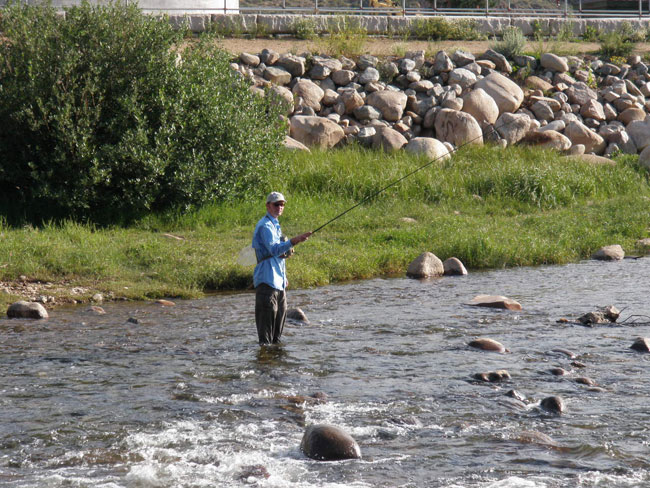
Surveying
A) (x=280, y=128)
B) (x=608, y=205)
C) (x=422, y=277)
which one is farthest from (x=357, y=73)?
(x=422, y=277)

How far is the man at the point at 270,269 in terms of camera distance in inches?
329

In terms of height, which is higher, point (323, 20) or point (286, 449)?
point (323, 20)

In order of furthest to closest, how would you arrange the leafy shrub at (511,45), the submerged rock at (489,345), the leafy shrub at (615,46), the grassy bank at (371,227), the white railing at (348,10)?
1. the leafy shrub at (615,46)
2. the white railing at (348,10)
3. the leafy shrub at (511,45)
4. the grassy bank at (371,227)
5. the submerged rock at (489,345)

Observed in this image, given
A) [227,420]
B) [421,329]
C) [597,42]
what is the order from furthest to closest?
[597,42], [421,329], [227,420]

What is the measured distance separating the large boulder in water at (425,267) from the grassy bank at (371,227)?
327 mm

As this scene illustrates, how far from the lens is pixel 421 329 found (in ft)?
32.1

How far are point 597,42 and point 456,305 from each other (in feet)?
72.1

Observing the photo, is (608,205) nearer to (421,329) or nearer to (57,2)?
(421,329)

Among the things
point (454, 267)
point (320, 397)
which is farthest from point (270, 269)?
point (454, 267)

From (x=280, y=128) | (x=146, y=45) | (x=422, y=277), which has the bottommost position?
(x=422, y=277)

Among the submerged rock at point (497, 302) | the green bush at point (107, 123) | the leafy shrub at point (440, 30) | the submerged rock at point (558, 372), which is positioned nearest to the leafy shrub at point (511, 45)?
the leafy shrub at point (440, 30)

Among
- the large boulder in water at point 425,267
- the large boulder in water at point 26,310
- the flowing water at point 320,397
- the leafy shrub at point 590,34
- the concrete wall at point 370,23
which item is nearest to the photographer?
the flowing water at point 320,397

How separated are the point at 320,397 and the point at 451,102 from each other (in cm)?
1689

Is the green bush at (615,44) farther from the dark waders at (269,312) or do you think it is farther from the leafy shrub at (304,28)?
the dark waders at (269,312)
